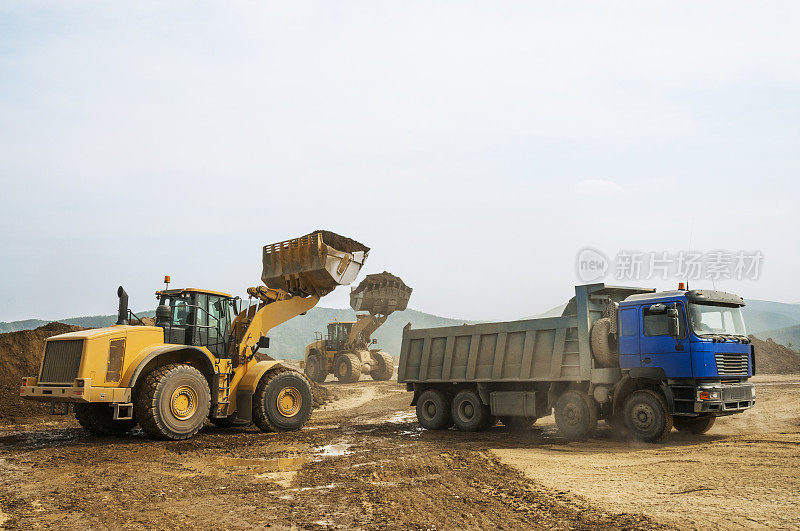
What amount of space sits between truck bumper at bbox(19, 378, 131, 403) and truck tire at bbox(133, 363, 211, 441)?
378mm

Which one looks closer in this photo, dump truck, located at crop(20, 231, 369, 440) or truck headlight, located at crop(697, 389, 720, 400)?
truck headlight, located at crop(697, 389, 720, 400)

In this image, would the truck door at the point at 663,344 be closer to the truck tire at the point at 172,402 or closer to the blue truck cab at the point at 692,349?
the blue truck cab at the point at 692,349

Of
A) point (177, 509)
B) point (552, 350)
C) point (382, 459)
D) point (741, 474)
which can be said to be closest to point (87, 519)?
point (177, 509)

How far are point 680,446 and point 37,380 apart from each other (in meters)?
12.2

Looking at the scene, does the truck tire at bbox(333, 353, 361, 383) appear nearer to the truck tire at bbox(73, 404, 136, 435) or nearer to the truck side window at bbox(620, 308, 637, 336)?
the truck tire at bbox(73, 404, 136, 435)

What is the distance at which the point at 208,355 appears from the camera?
13766 mm

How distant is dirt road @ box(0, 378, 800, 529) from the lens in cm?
720

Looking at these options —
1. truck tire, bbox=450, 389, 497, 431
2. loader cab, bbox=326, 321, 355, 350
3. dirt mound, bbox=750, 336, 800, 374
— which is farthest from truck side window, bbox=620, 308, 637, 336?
dirt mound, bbox=750, 336, 800, 374

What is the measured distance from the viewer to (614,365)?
1352 centimetres

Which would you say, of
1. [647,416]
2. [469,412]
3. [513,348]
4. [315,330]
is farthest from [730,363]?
[315,330]

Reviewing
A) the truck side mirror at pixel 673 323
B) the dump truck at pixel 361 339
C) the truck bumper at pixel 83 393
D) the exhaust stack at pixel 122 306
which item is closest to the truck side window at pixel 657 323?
the truck side mirror at pixel 673 323

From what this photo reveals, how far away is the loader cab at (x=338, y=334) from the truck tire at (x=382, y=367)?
1792 mm

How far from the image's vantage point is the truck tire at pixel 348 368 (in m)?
33.3

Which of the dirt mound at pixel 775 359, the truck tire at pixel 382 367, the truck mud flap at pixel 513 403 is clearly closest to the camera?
the truck mud flap at pixel 513 403
